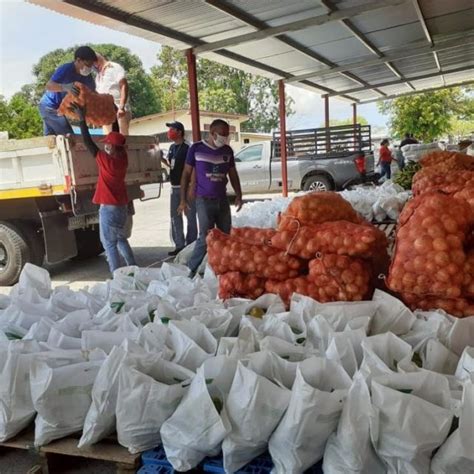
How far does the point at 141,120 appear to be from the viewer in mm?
32000

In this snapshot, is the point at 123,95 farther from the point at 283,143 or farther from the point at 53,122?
the point at 283,143

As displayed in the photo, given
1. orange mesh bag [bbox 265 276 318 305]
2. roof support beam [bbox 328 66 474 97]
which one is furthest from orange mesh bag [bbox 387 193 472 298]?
roof support beam [bbox 328 66 474 97]

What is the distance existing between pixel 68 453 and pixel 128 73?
4312 centimetres

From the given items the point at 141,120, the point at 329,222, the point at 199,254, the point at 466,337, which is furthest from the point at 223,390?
the point at 141,120

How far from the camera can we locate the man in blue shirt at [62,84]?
656 centimetres

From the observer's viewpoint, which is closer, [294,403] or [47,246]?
[294,403]

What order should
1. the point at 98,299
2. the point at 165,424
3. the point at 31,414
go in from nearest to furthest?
the point at 165,424 → the point at 31,414 → the point at 98,299

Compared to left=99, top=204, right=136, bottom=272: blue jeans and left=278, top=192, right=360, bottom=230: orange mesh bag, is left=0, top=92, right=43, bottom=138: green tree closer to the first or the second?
left=99, top=204, right=136, bottom=272: blue jeans

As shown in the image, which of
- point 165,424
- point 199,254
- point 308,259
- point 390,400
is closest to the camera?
point 390,400

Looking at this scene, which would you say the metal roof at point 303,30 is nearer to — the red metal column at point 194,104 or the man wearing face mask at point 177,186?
the red metal column at point 194,104

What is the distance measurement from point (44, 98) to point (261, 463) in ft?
21.0

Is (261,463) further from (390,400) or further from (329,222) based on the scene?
(329,222)

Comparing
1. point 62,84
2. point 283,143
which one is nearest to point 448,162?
point 62,84

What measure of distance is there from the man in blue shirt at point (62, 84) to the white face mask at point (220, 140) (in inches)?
76.0
